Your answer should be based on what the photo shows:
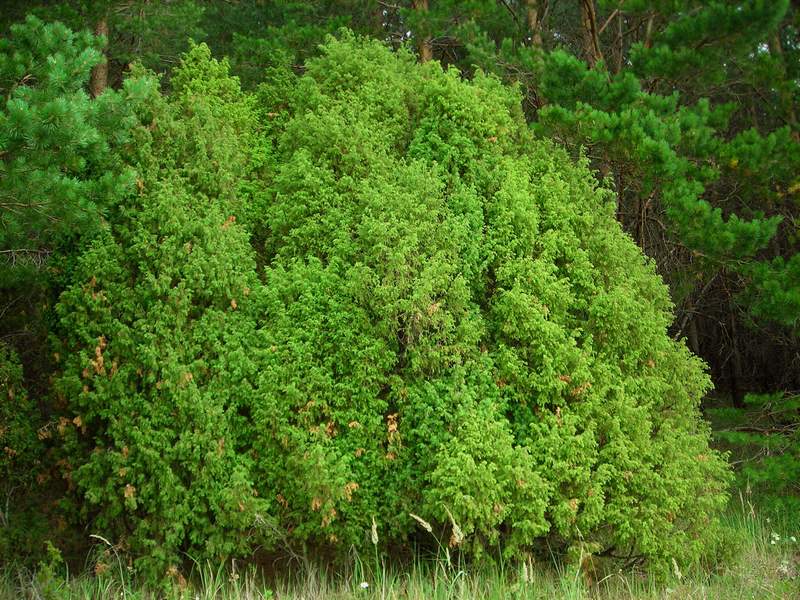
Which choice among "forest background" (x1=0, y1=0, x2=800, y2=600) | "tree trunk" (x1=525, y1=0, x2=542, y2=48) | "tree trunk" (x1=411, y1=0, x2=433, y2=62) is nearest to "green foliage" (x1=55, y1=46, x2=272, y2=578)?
"forest background" (x1=0, y1=0, x2=800, y2=600)

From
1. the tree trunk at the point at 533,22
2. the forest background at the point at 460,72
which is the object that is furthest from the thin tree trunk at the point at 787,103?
the tree trunk at the point at 533,22

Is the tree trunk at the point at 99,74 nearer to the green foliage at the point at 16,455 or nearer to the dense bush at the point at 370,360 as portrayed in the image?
the dense bush at the point at 370,360

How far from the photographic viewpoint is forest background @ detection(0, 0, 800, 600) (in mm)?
6605

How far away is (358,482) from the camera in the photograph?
6.83 meters

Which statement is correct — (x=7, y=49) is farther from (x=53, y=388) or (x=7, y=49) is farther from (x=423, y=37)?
(x=423, y=37)

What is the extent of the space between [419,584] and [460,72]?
231 inches

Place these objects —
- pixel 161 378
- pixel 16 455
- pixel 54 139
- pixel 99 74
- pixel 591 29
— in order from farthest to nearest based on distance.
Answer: pixel 99 74, pixel 591 29, pixel 16 455, pixel 161 378, pixel 54 139

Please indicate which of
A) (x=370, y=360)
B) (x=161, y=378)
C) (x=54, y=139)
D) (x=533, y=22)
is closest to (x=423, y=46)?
(x=533, y=22)

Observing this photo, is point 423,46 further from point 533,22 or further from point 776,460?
point 776,460

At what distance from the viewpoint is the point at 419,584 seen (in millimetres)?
6539

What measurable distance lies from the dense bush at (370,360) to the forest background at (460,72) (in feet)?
0.78

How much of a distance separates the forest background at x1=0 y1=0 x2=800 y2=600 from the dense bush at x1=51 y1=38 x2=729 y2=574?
0.78 ft

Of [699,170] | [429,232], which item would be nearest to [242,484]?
[429,232]

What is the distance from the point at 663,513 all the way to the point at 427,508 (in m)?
2.22
